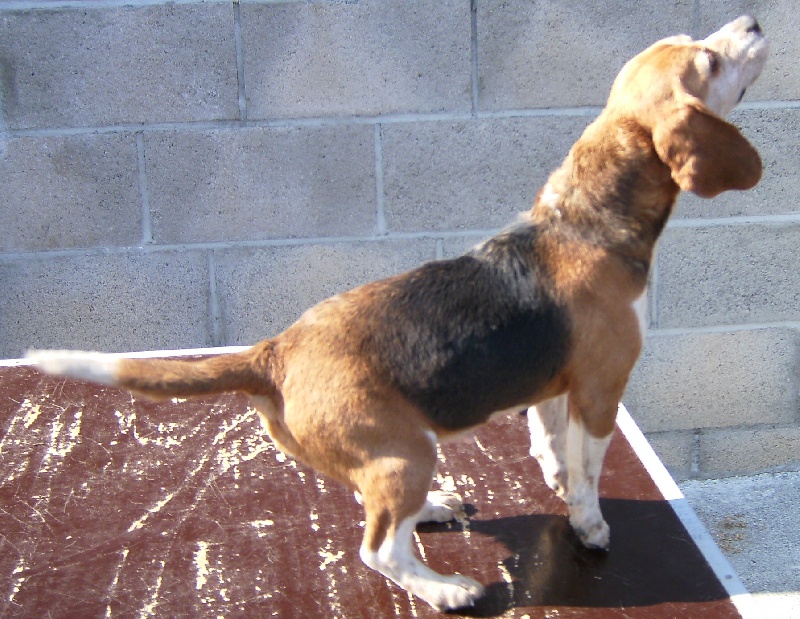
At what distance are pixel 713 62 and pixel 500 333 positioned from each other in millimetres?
817

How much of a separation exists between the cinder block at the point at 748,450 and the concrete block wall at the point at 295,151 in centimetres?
65

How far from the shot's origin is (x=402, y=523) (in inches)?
75.7

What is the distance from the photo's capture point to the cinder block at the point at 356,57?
12.3ft

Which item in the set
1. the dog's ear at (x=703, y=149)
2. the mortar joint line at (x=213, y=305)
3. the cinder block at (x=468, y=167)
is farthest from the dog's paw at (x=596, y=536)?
the mortar joint line at (x=213, y=305)

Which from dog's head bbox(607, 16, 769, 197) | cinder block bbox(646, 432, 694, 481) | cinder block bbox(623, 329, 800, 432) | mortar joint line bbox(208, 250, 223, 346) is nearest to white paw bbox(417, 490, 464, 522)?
dog's head bbox(607, 16, 769, 197)

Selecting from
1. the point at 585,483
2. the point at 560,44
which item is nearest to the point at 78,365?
the point at 585,483

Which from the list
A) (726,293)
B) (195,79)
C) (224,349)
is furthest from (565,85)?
(224,349)

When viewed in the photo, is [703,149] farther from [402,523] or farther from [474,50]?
[474,50]

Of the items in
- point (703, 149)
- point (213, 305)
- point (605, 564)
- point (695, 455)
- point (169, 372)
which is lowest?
point (695, 455)

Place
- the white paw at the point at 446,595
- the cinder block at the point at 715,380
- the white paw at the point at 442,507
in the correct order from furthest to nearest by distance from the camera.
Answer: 1. the cinder block at the point at 715,380
2. the white paw at the point at 442,507
3. the white paw at the point at 446,595

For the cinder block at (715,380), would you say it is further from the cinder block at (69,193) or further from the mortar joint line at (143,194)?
the cinder block at (69,193)

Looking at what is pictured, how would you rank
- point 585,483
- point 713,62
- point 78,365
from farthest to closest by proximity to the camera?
1. point 585,483
2. point 713,62
3. point 78,365

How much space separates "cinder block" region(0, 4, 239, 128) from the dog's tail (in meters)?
2.10

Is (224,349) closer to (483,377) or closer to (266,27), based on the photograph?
(266,27)
